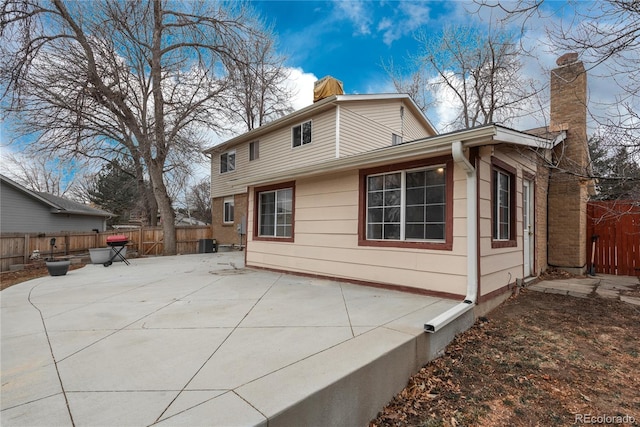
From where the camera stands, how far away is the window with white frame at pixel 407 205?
4.57 m

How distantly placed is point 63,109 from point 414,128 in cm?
1375

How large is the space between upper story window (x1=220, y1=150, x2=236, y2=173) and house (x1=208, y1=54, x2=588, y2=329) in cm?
707

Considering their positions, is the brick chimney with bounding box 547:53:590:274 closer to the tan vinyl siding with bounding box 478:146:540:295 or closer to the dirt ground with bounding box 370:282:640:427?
the tan vinyl siding with bounding box 478:146:540:295

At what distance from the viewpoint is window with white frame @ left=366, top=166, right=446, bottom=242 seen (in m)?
4.57

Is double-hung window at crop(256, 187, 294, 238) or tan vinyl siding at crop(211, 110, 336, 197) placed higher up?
tan vinyl siding at crop(211, 110, 336, 197)

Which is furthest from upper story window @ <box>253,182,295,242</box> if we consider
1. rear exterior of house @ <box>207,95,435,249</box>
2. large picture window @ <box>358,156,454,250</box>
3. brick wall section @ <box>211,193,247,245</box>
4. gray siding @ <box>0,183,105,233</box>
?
gray siding @ <box>0,183,105,233</box>

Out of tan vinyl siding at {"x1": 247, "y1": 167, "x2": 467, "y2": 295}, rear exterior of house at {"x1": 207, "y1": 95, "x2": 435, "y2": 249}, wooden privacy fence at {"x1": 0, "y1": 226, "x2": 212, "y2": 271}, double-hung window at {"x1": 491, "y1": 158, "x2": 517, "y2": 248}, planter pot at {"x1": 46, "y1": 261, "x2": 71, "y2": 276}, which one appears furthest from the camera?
rear exterior of house at {"x1": 207, "y1": 95, "x2": 435, "y2": 249}

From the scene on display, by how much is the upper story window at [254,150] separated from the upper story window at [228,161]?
4.86 ft

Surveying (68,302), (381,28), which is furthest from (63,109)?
(381,28)

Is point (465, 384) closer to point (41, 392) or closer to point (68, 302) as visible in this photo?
point (41, 392)

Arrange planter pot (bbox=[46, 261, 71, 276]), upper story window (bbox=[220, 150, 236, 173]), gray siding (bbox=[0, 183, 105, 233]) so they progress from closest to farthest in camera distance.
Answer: planter pot (bbox=[46, 261, 71, 276]) → gray siding (bbox=[0, 183, 105, 233]) → upper story window (bbox=[220, 150, 236, 173])

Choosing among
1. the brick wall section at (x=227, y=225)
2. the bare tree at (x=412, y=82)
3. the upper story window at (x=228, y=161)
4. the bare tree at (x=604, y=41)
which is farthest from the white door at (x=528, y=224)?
the upper story window at (x=228, y=161)

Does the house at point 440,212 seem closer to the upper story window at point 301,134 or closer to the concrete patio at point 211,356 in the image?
the concrete patio at point 211,356

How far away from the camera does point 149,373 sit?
2.21 metres
